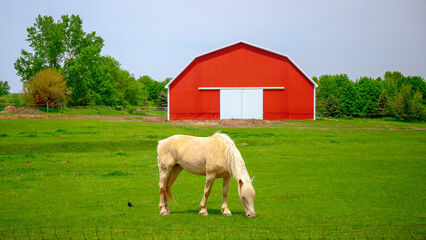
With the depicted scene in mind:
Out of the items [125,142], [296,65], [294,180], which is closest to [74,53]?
[296,65]

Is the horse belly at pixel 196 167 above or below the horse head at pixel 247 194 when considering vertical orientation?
above

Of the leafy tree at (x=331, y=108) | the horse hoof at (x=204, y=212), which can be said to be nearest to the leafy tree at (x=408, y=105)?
the leafy tree at (x=331, y=108)

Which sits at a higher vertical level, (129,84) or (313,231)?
(129,84)

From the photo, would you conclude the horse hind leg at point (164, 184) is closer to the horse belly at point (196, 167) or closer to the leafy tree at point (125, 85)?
the horse belly at point (196, 167)

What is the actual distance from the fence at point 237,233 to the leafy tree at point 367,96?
244 feet

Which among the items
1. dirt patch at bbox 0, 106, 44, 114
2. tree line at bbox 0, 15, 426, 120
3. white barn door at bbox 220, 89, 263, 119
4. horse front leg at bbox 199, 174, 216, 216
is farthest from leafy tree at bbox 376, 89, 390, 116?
horse front leg at bbox 199, 174, 216, 216

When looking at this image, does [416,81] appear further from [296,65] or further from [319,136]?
[319,136]

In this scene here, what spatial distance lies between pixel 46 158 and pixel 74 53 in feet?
221

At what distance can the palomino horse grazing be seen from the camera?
9.36 meters

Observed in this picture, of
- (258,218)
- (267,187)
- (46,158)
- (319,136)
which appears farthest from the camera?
(319,136)

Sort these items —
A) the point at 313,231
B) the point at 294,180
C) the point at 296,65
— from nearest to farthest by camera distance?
the point at 313,231 → the point at 294,180 → the point at 296,65

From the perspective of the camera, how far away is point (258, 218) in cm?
944

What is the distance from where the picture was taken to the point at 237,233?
8.16 metres

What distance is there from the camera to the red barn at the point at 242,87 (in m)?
54.4
